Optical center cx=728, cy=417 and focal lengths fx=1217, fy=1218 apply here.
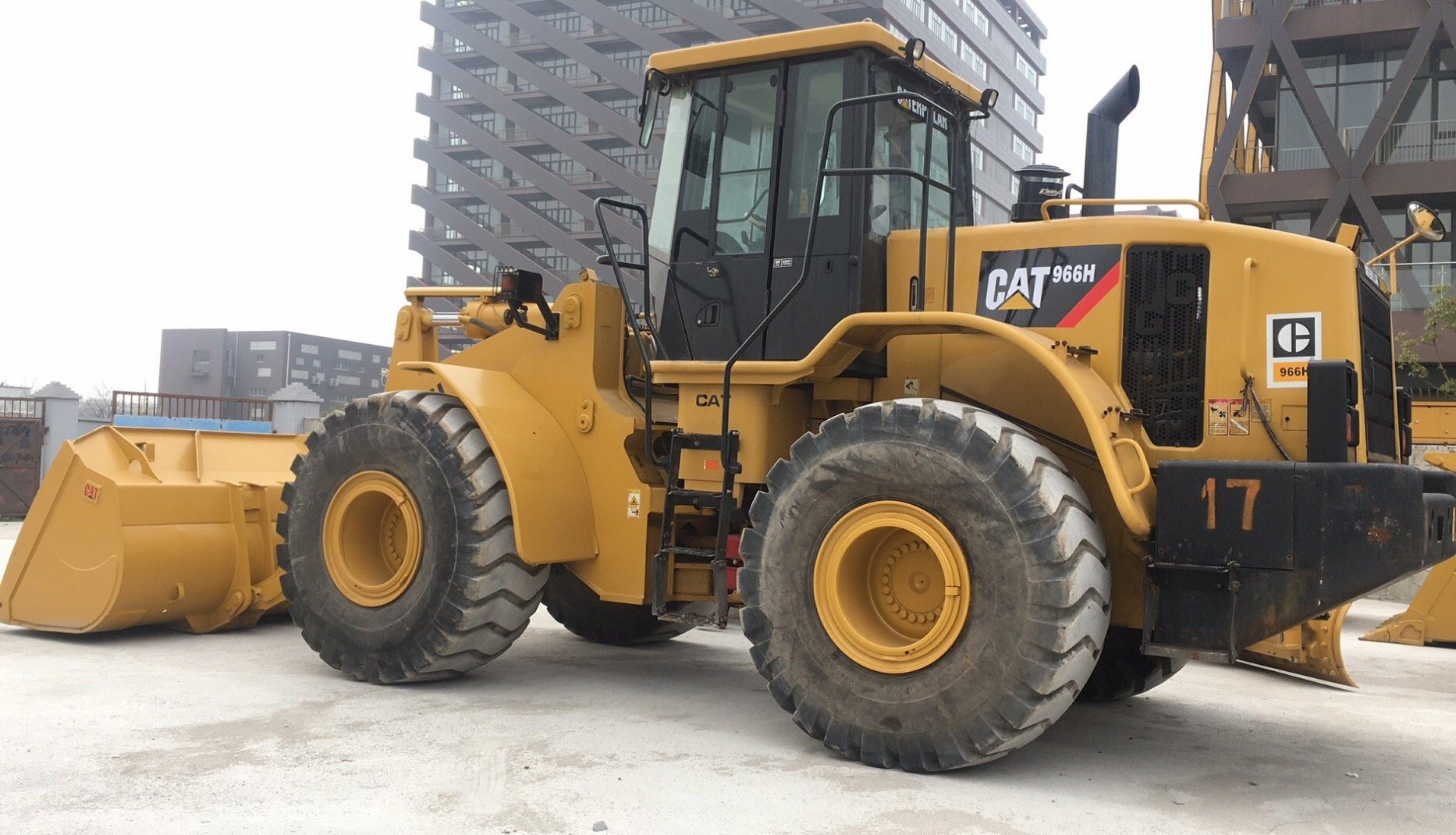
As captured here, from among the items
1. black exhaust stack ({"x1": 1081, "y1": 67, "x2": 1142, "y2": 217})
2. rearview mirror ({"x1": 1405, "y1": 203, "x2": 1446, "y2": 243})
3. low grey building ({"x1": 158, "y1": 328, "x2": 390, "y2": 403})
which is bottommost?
rearview mirror ({"x1": 1405, "y1": 203, "x2": 1446, "y2": 243})

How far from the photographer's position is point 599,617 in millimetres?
8188

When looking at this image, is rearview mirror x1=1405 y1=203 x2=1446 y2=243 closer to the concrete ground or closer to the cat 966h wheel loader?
the cat 966h wheel loader

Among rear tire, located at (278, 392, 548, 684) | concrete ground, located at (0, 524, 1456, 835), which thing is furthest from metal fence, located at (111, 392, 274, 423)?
concrete ground, located at (0, 524, 1456, 835)

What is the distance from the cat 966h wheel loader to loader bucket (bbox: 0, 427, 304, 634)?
3cm

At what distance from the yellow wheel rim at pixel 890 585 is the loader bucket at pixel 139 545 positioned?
4482 millimetres

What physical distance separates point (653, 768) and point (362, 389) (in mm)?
68257

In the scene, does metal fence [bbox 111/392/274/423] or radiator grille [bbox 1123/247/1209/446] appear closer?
radiator grille [bbox 1123/247/1209/446]

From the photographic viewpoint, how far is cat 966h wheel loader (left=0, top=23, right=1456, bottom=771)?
15.4ft

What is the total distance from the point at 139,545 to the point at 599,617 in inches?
113

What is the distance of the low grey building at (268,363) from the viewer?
226ft

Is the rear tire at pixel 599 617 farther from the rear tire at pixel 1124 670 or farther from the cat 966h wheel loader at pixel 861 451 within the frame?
the rear tire at pixel 1124 670

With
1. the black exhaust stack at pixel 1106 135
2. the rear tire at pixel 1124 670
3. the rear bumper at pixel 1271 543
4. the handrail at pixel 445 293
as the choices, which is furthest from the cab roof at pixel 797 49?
the rear tire at pixel 1124 670

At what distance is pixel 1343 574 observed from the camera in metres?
4.49

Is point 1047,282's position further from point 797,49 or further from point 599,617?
point 599,617
